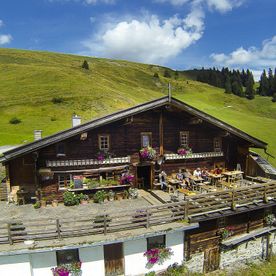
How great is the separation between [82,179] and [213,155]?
10591 mm

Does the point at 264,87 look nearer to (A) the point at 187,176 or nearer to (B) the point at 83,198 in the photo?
(A) the point at 187,176

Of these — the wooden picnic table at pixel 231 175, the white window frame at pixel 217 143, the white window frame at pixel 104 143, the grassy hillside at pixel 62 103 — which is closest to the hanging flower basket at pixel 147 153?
the white window frame at pixel 104 143

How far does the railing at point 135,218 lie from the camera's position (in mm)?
12961

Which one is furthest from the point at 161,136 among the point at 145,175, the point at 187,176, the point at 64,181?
the point at 64,181

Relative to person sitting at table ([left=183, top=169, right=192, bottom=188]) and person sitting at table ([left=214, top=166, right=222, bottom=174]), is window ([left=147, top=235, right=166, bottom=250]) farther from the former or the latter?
person sitting at table ([left=214, top=166, right=222, bottom=174])

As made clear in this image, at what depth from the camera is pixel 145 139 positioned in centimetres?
1997

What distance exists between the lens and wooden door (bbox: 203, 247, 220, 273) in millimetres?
16469

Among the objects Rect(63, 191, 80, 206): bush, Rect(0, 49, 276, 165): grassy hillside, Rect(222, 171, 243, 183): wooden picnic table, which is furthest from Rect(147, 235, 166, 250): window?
Rect(0, 49, 276, 165): grassy hillside

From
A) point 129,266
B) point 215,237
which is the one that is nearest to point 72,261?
point 129,266

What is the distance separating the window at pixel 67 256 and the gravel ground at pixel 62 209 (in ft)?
8.18

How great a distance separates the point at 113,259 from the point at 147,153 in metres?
7.55

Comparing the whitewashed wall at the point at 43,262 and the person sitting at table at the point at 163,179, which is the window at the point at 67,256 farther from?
the person sitting at table at the point at 163,179

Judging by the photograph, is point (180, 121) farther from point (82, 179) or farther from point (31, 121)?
point (31, 121)

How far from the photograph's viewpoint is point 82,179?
18.5 metres
